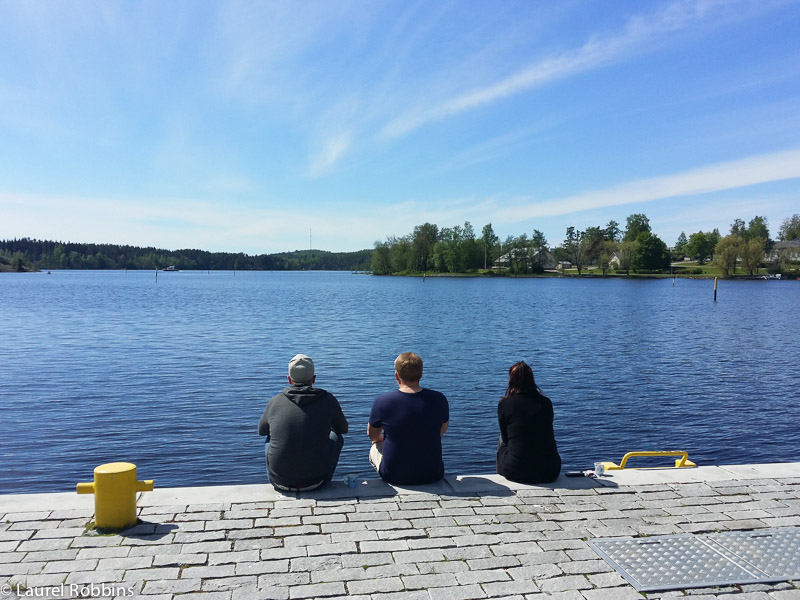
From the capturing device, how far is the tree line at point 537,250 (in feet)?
494

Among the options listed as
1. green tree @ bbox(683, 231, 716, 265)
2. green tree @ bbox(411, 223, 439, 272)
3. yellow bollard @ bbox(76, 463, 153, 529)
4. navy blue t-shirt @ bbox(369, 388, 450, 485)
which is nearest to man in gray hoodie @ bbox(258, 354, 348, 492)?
navy blue t-shirt @ bbox(369, 388, 450, 485)

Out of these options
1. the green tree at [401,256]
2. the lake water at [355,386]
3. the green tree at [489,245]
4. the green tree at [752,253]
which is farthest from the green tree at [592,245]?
the lake water at [355,386]

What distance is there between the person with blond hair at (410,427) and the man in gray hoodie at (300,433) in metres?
0.57

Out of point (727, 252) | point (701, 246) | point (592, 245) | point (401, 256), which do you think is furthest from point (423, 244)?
point (701, 246)

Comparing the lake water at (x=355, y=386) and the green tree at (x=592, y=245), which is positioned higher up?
the green tree at (x=592, y=245)

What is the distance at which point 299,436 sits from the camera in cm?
603

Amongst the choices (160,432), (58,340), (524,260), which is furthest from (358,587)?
Result: (524,260)

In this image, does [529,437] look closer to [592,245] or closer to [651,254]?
[651,254]

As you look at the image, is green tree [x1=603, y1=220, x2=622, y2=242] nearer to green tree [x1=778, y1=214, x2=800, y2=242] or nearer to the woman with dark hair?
green tree [x1=778, y1=214, x2=800, y2=242]

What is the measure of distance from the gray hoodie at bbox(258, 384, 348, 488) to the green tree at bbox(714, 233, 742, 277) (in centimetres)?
13681

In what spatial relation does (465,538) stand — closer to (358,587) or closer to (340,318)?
(358,587)

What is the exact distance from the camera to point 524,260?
16100cm

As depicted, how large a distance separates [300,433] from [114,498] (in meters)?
1.78

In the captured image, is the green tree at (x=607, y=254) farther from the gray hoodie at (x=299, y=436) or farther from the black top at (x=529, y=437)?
the gray hoodie at (x=299, y=436)
